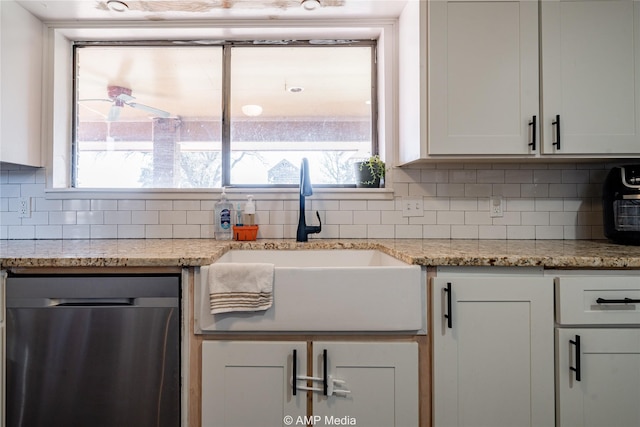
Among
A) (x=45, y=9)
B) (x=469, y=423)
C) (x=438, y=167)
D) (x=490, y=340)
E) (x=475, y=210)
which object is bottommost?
(x=469, y=423)

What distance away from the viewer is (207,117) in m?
2.04

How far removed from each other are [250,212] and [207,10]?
1.11 metres

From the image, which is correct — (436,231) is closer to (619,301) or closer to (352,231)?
(352,231)

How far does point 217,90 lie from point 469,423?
2.06 m

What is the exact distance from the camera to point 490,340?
3.97ft

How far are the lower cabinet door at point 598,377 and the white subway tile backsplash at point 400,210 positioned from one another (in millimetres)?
756

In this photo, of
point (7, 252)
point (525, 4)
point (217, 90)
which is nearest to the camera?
point (7, 252)

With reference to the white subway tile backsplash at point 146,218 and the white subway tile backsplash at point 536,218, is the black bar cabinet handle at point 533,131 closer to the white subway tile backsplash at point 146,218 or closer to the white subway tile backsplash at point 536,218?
the white subway tile backsplash at point 536,218

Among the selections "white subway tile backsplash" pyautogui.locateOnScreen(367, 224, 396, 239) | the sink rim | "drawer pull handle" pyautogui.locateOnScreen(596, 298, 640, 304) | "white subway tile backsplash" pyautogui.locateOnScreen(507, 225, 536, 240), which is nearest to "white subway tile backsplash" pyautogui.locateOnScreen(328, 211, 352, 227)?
"white subway tile backsplash" pyautogui.locateOnScreen(367, 224, 396, 239)

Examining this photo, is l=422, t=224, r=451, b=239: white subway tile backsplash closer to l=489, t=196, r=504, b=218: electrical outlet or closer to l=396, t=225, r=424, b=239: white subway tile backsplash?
l=396, t=225, r=424, b=239: white subway tile backsplash

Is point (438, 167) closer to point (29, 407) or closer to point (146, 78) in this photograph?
point (146, 78)

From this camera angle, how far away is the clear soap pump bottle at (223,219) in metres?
1.80

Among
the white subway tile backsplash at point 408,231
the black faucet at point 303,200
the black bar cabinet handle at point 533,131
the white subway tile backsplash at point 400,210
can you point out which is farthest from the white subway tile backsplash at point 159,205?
the black bar cabinet handle at point 533,131

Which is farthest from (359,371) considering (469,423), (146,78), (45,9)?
(45,9)
